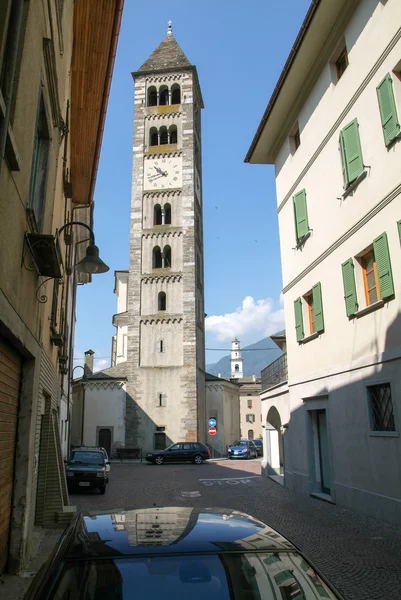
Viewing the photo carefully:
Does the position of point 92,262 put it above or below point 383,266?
below

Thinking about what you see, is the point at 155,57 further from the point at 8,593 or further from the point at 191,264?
the point at 8,593

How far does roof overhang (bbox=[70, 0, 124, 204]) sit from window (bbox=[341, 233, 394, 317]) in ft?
22.7

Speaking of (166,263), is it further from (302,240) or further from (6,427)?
(6,427)

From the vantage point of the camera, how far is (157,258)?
1687 inches

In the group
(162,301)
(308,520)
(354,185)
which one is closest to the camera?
(308,520)

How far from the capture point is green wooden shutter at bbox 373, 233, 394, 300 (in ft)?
32.2

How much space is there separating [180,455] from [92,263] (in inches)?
1037

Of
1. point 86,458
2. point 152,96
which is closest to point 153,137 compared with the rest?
point 152,96

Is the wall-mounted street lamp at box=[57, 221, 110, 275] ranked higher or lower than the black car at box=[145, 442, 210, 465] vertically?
higher

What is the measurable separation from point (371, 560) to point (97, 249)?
21.3ft

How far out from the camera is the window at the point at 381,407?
9.91 m

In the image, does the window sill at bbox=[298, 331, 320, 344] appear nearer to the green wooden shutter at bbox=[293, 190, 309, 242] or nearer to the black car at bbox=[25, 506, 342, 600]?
the green wooden shutter at bbox=[293, 190, 309, 242]

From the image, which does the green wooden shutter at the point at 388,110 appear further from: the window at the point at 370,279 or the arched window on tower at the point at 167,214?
the arched window on tower at the point at 167,214

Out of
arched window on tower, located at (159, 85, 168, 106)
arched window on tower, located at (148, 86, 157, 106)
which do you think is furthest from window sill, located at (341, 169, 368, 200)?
arched window on tower, located at (148, 86, 157, 106)
